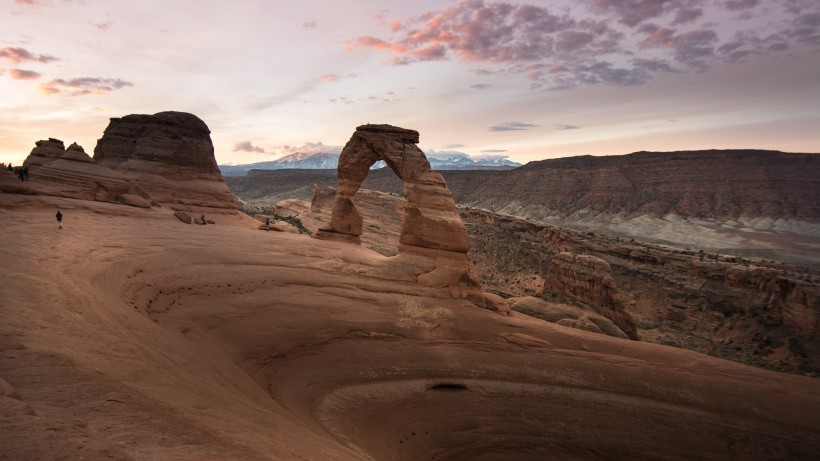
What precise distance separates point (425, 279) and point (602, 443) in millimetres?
7985

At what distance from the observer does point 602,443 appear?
370 inches

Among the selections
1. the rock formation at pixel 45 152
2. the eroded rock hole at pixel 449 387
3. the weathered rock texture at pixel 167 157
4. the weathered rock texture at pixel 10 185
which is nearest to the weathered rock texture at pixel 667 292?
the eroded rock hole at pixel 449 387

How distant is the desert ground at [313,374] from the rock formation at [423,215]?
40.8 inches

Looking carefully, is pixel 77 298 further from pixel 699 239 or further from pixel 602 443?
pixel 699 239

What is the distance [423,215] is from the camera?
683 inches

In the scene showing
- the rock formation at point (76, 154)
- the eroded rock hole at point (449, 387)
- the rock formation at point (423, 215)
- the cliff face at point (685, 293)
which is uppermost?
the rock formation at point (76, 154)

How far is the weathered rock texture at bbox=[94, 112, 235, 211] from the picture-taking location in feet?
108

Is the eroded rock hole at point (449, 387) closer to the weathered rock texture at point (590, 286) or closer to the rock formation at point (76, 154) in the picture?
the weathered rock texture at point (590, 286)

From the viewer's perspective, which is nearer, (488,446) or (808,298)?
(488,446)

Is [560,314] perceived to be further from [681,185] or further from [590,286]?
[681,185]

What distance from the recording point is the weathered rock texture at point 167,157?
3306 cm

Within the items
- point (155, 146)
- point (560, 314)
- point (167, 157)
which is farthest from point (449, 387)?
point (155, 146)

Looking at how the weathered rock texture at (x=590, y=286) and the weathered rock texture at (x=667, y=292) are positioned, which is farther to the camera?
the weathered rock texture at (x=590, y=286)

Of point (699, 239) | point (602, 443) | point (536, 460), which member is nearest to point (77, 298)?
point (536, 460)
